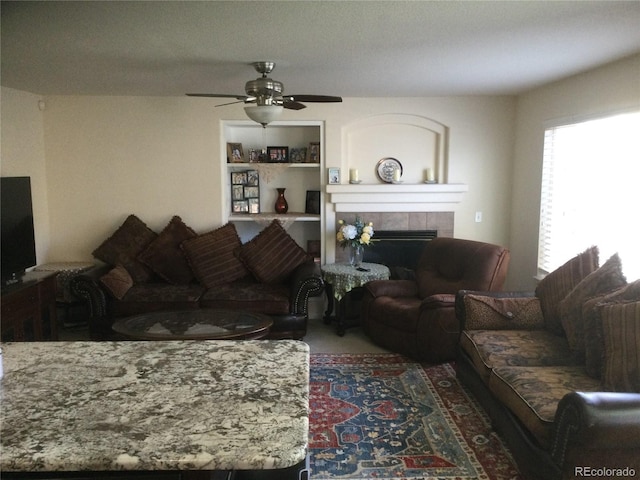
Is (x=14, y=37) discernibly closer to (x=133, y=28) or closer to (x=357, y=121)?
(x=133, y=28)

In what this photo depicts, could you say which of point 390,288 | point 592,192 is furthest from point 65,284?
point 592,192

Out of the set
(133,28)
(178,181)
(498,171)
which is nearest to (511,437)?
(133,28)

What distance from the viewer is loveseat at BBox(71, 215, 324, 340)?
4.59 metres

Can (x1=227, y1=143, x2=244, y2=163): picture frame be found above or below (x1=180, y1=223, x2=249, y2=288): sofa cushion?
above

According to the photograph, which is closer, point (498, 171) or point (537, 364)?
point (537, 364)

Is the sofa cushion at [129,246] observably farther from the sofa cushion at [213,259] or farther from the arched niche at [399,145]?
the arched niche at [399,145]

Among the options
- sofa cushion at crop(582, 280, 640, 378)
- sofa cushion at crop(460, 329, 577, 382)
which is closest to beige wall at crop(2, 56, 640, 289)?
sofa cushion at crop(460, 329, 577, 382)

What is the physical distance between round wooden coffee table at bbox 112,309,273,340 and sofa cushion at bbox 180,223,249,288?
96 centimetres

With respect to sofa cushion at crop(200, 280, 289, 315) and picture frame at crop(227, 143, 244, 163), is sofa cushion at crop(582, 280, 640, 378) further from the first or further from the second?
picture frame at crop(227, 143, 244, 163)

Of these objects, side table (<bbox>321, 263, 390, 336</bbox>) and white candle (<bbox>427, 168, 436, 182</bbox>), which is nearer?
side table (<bbox>321, 263, 390, 336</bbox>)

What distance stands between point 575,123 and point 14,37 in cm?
401

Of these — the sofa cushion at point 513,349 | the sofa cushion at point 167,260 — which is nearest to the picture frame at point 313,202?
the sofa cushion at point 167,260

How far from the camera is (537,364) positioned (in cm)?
308

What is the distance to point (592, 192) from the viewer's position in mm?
3984
